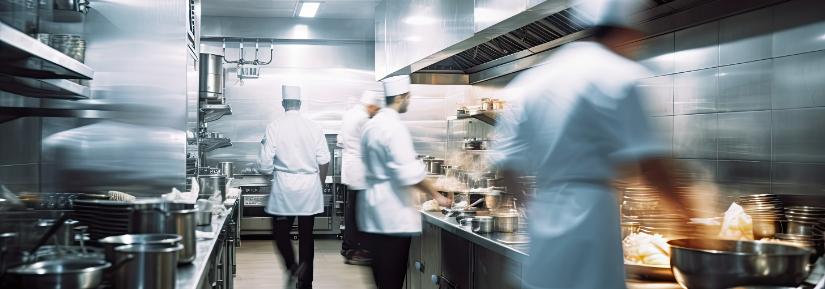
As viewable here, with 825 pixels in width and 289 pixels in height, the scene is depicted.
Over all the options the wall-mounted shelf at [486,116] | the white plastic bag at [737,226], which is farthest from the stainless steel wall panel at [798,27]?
the wall-mounted shelf at [486,116]

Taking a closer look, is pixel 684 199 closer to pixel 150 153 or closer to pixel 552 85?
pixel 552 85

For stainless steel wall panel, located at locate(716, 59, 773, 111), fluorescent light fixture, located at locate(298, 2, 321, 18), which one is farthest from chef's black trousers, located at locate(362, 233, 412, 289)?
fluorescent light fixture, located at locate(298, 2, 321, 18)

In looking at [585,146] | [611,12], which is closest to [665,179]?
[585,146]

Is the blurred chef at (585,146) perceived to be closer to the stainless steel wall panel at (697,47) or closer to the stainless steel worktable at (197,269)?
the stainless steel worktable at (197,269)

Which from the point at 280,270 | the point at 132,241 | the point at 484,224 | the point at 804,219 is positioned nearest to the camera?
the point at 132,241

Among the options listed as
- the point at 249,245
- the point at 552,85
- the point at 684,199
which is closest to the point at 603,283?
the point at 684,199

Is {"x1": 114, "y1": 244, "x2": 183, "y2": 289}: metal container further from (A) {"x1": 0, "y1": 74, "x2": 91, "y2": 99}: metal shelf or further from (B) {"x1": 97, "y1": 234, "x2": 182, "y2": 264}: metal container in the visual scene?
(A) {"x1": 0, "y1": 74, "x2": 91, "y2": 99}: metal shelf

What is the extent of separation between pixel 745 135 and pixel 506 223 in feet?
4.20

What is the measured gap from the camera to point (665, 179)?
195 cm

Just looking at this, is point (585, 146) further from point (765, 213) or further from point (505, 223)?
point (505, 223)

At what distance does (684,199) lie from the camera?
189 centimetres

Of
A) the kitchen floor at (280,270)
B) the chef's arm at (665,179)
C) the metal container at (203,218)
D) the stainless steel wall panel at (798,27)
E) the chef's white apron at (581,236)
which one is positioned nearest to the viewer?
the chef's arm at (665,179)

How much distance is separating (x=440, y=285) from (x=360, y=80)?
5909 millimetres

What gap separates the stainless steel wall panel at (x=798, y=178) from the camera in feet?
9.23
